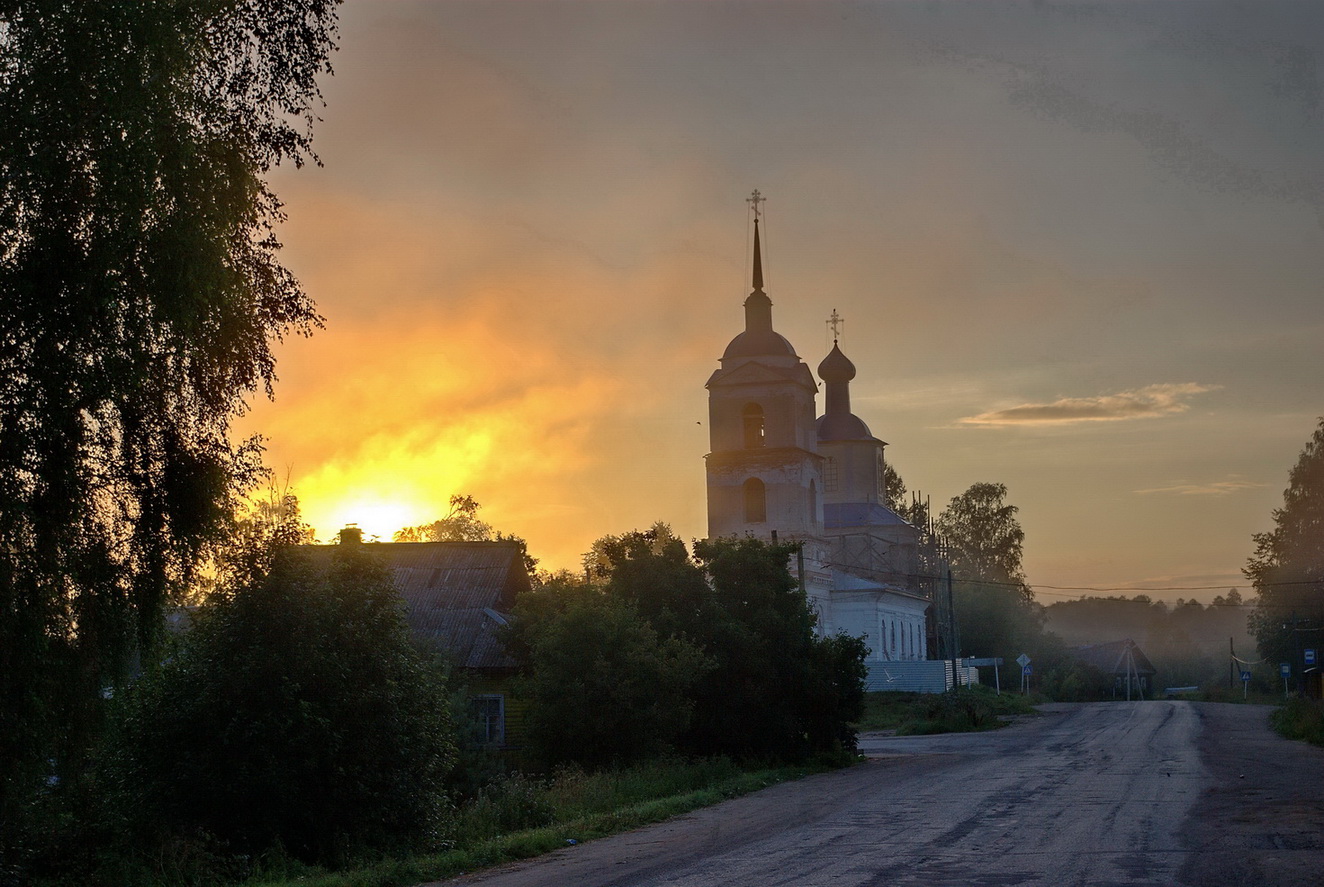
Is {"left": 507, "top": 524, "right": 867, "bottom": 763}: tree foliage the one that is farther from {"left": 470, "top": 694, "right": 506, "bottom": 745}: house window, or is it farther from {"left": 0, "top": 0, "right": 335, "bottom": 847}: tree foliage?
{"left": 0, "top": 0, "right": 335, "bottom": 847}: tree foliage

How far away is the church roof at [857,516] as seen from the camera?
78.5 metres

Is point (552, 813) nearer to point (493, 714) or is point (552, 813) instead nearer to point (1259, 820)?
point (1259, 820)

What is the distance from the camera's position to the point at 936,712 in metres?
46.9

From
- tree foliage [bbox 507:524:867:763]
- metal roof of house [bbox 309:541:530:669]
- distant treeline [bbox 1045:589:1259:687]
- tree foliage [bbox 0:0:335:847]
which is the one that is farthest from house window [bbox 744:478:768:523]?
distant treeline [bbox 1045:589:1259:687]

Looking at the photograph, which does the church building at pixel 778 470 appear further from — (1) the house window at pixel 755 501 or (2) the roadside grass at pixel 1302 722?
(2) the roadside grass at pixel 1302 722

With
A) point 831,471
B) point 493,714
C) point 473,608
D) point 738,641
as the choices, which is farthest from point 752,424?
point 738,641

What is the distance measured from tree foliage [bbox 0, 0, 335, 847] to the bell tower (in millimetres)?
49315

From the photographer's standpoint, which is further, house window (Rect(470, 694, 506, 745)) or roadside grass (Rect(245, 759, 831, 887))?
house window (Rect(470, 694, 506, 745))

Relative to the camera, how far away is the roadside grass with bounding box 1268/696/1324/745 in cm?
3275

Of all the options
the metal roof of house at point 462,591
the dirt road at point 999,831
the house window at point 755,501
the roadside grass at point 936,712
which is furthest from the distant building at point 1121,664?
the dirt road at point 999,831

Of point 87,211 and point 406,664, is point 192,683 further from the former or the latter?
point 87,211

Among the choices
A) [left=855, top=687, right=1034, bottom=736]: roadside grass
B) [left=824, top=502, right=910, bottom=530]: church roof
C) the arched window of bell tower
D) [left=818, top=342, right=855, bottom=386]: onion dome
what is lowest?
[left=855, top=687, right=1034, bottom=736]: roadside grass

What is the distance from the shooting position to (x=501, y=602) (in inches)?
1341

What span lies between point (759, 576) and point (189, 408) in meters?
18.7
